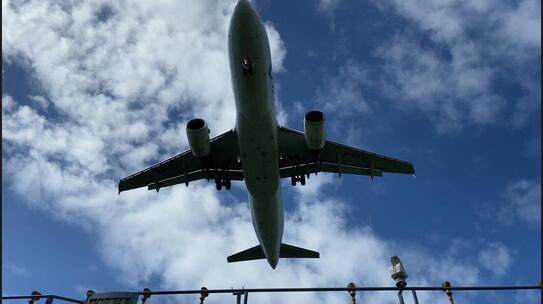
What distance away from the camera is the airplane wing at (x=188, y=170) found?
2272cm

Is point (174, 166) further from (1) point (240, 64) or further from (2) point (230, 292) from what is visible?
(2) point (230, 292)

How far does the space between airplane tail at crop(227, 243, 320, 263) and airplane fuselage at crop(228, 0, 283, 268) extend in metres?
4.78

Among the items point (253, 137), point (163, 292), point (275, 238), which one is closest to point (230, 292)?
point (163, 292)

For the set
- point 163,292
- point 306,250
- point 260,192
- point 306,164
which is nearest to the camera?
point 163,292

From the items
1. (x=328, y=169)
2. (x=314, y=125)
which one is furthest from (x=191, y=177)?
(x=314, y=125)

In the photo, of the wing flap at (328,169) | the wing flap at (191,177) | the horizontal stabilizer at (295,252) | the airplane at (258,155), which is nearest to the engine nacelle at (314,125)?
the airplane at (258,155)

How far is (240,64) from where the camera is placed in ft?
54.4

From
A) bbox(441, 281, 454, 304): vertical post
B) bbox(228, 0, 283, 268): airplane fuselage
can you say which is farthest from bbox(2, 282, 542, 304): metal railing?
bbox(228, 0, 283, 268): airplane fuselage

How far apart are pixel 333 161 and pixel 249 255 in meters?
7.58

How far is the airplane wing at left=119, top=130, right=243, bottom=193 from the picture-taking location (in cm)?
2272

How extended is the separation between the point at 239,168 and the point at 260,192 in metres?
5.24

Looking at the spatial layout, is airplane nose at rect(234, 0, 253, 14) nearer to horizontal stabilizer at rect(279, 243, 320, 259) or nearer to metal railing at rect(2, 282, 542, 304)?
metal railing at rect(2, 282, 542, 304)

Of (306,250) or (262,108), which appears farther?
(306,250)

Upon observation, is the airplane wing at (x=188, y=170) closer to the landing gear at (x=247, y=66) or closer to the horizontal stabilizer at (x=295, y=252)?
the horizontal stabilizer at (x=295, y=252)
